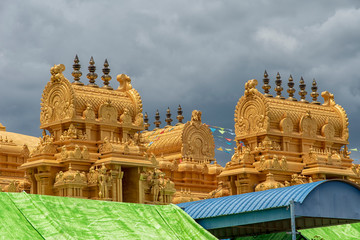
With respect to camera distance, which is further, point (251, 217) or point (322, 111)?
point (322, 111)

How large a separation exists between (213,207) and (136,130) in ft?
48.4

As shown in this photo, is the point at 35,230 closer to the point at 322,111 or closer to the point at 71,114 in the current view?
the point at 71,114

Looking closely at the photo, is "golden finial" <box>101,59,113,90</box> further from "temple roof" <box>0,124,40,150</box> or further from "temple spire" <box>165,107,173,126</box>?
"temple spire" <box>165,107,173,126</box>

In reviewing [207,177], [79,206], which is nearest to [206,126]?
[207,177]

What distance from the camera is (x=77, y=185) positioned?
43375 mm

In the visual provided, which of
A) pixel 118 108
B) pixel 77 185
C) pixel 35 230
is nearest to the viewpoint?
pixel 35 230

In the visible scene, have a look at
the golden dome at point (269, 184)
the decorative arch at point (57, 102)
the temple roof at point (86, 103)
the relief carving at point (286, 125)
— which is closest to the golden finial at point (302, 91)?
the relief carving at point (286, 125)

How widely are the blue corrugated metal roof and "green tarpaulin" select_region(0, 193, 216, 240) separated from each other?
1537mm

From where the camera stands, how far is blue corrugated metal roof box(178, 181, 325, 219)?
30.8 meters

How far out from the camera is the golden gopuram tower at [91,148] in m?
44.1

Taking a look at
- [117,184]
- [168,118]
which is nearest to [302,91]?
[168,118]

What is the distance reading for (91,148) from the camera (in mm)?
45406

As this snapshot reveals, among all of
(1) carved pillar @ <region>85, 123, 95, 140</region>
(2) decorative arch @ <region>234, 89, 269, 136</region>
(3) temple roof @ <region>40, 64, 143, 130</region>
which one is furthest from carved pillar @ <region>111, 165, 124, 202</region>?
(2) decorative arch @ <region>234, 89, 269, 136</region>

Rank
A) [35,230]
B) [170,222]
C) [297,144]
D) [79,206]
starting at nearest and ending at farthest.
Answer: [35,230]
[79,206]
[170,222]
[297,144]
